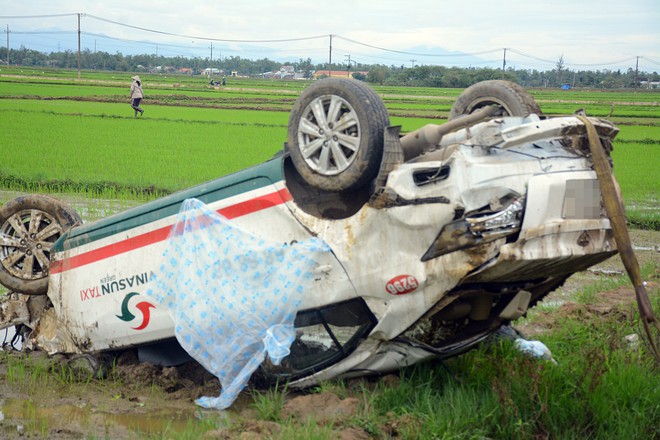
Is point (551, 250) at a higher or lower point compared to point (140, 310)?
higher

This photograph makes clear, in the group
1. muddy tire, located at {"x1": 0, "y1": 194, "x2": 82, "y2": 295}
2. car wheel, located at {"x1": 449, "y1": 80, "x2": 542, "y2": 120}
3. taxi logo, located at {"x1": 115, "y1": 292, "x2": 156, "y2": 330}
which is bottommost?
taxi logo, located at {"x1": 115, "y1": 292, "x2": 156, "y2": 330}

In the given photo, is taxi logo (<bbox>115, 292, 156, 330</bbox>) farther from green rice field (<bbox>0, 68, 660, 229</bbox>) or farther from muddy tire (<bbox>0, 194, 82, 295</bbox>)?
green rice field (<bbox>0, 68, 660, 229</bbox>)

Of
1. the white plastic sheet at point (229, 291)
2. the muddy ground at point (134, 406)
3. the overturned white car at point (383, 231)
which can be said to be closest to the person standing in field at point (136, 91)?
the muddy ground at point (134, 406)

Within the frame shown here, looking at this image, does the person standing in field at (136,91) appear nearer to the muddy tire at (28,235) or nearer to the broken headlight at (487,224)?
the muddy tire at (28,235)

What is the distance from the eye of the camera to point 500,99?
4.57 metres

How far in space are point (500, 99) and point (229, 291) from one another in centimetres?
192

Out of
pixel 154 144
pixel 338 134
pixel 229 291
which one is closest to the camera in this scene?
pixel 338 134

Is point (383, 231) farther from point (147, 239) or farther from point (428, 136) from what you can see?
point (147, 239)

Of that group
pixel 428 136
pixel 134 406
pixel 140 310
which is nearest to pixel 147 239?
pixel 140 310

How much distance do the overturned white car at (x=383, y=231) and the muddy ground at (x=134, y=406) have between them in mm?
255

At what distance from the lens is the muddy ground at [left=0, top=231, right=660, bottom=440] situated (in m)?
4.22

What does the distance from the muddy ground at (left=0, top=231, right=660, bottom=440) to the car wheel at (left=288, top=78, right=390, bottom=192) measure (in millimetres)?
1233

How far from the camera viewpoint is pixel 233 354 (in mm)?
4457

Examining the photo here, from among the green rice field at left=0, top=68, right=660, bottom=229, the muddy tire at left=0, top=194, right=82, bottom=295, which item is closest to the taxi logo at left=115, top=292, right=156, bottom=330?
the muddy tire at left=0, top=194, right=82, bottom=295
